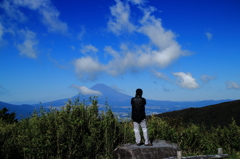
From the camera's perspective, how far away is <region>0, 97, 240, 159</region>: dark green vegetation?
28.2ft

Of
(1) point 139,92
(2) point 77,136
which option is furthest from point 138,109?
(2) point 77,136

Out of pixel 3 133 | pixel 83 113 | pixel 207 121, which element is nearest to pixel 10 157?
pixel 3 133

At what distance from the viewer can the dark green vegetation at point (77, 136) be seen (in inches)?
338

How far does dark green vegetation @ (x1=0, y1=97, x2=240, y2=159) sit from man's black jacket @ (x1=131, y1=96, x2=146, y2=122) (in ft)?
5.04

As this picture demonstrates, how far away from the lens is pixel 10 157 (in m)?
9.07

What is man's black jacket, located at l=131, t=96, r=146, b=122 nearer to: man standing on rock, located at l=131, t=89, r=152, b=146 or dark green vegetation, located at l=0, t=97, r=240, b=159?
man standing on rock, located at l=131, t=89, r=152, b=146

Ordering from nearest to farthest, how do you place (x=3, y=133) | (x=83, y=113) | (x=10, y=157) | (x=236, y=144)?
1. (x=10, y=157)
2. (x=3, y=133)
3. (x=83, y=113)
4. (x=236, y=144)

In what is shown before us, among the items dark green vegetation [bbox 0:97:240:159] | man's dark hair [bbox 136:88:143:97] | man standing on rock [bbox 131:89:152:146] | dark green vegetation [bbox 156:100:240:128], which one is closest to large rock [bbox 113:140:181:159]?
man standing on rock [bbox 131:89:152:146]

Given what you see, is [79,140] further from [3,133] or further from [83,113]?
[3,133]

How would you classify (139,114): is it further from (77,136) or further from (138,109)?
(77,136)

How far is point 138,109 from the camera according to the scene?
955 cm

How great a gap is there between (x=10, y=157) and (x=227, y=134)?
12.5 meters

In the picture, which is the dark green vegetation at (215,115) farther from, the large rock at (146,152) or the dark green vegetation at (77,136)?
the large rock at (146,152)

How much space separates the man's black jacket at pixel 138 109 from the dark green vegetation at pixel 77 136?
60.4 inches
